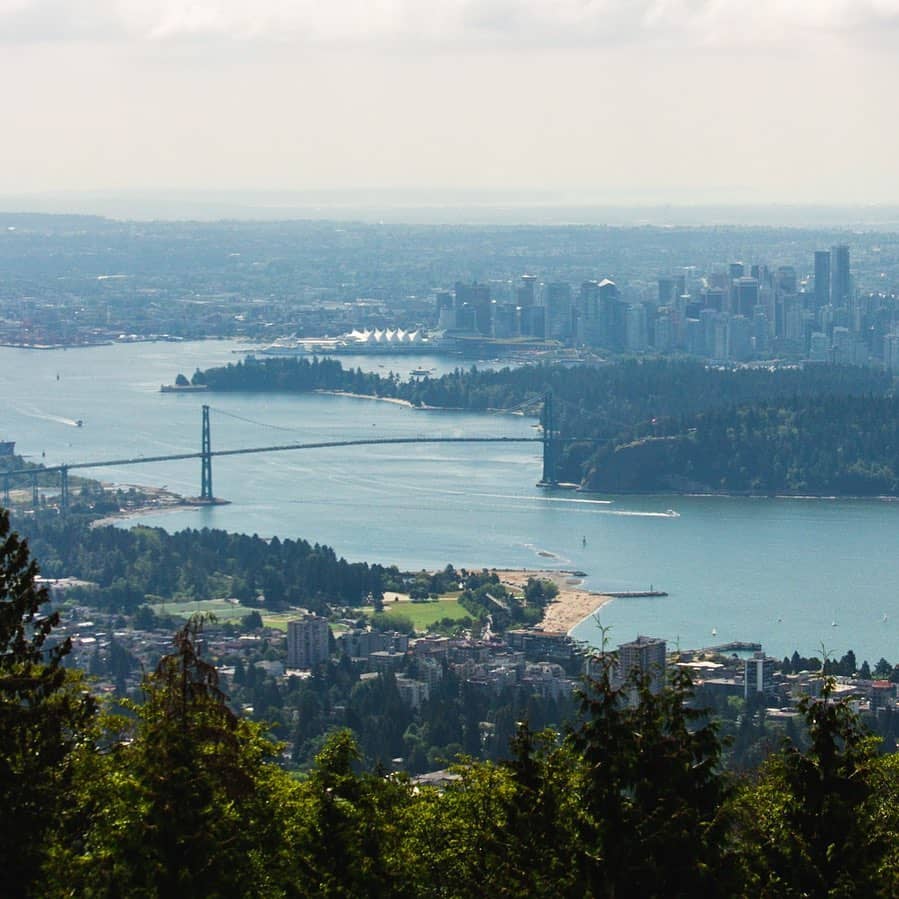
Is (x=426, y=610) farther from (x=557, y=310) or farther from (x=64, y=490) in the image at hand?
(x=557, y=310)

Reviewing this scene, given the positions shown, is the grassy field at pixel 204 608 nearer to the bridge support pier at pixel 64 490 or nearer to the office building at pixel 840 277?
the bridge support pier at pixel 64 490

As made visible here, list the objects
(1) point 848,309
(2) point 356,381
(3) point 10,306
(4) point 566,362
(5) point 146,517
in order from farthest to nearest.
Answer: (3) point 10,306 → (1) point 848,309 → (4) point 566,362 → (2) point 356,381 → (5) point 146,517

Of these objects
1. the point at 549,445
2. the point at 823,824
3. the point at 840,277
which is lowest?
the point at 549,445

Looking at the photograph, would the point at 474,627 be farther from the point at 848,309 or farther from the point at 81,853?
the point at 848,309

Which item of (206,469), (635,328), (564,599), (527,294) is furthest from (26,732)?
(527,294)

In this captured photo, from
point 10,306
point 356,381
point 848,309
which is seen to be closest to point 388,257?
point 10,306

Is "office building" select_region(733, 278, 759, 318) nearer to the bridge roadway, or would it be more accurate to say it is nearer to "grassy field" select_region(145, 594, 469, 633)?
the bridge roadway

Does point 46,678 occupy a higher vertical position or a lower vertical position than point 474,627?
higher
